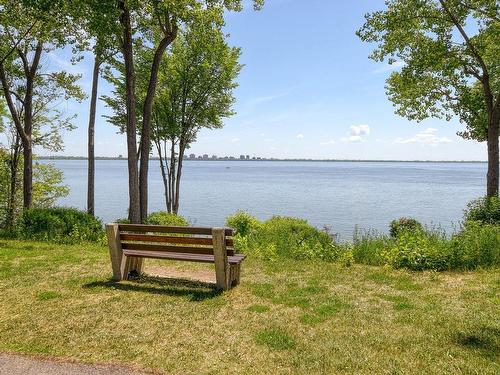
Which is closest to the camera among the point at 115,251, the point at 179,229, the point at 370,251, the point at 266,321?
the point at 266,321

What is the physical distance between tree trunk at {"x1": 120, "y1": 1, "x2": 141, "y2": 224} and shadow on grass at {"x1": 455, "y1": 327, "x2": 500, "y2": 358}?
435 inches

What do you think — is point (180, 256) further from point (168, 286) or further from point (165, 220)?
point (165, 220)

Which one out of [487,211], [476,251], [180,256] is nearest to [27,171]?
[180,256]

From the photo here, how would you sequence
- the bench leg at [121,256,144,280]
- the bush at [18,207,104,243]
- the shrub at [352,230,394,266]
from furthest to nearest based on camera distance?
the bush at [18,207,104,243] → the shrub at [352,230,394,266] → the bench leg at [121,256,144,280]

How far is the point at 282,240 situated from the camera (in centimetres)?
1284

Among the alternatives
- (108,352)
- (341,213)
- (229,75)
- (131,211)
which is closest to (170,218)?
(131,211)

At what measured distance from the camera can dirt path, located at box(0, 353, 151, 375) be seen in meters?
4.63

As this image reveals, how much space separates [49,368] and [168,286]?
3.47 m

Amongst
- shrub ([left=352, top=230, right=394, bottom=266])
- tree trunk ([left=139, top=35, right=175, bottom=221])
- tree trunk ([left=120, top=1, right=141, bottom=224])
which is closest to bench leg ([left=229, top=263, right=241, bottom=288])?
shrub ([left=352, top=230, right=394, bottom=266])

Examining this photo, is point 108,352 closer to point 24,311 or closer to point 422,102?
point 24,311

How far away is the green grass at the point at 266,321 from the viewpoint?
492 cm

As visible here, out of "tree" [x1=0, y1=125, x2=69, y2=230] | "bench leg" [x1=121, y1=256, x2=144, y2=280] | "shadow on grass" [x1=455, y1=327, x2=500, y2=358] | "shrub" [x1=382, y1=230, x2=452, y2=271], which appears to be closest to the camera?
"shadow on grass" [x1=455, y1=327, x2=500, y2=358]

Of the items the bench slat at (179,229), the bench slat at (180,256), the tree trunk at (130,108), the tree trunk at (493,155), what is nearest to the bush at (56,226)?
the tree trunk at (130,108)

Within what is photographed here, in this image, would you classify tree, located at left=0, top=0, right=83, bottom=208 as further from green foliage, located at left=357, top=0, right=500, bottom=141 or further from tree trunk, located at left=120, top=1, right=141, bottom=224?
green foliage, located at left=357, top=0, right=500, bottom=141
